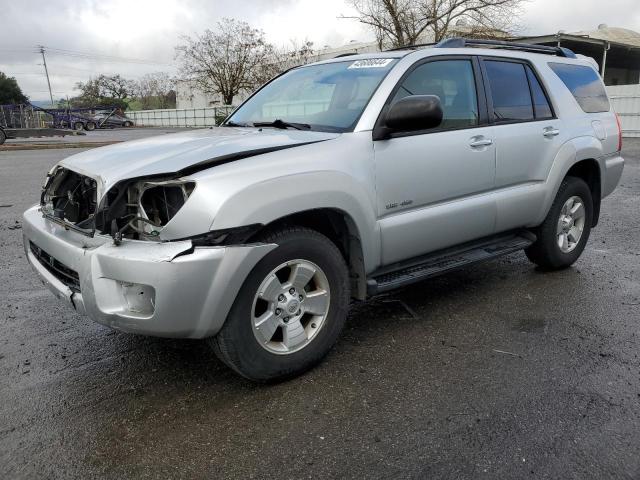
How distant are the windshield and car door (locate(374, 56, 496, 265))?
0.23 m

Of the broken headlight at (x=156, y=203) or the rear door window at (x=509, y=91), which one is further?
the rear door window at (x=509, y=91)

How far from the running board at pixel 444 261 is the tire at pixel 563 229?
0.79 ft

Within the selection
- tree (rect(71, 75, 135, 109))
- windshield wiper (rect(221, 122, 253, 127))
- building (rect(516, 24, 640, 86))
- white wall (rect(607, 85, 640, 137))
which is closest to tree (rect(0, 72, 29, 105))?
tree (rect(71, 75, 135, 109))

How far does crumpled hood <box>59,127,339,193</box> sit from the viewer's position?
9.32 feet

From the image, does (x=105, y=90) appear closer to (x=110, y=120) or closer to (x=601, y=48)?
(x=110, y=120)

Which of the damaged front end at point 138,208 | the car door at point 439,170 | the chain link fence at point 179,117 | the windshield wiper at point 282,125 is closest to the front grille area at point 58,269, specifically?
the damaged front end at point 138,208

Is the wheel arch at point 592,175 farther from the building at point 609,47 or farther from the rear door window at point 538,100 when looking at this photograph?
the building at point 609,47

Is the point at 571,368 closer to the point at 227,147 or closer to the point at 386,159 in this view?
the point at 386,159

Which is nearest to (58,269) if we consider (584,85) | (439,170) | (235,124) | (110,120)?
(235,124)

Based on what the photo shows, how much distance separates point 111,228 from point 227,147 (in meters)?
0.76

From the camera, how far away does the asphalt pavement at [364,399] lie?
2490mm

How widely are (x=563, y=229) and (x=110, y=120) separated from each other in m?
50.0

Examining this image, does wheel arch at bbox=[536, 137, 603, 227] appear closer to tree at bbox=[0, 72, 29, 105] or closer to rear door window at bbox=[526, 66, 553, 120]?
rear door window at bbox=[526, 66, 553, 120]

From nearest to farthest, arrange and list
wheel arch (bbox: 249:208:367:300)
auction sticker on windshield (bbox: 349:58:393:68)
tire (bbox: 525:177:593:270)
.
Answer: wheel arch (bbox: 249:208:367:300) → auction sticker on windshield (bbox: 349:58:393:68) → tire (bbox: 525:177:593:270)
